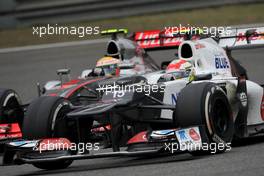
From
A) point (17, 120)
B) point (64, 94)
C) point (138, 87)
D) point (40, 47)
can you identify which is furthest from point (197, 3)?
point (138, 87)

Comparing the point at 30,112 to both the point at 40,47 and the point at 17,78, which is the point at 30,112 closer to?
the point at 17,78

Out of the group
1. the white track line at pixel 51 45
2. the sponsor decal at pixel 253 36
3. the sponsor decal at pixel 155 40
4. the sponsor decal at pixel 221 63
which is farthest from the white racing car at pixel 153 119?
the white track line at pixel 51 45

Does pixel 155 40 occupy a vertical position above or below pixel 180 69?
above

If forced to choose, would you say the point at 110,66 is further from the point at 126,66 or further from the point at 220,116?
→ the point at 220,116

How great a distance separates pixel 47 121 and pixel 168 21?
9.96 meters

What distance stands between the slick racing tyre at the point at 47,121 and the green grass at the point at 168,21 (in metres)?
9.40

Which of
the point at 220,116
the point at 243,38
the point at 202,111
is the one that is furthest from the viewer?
the point at 243,38

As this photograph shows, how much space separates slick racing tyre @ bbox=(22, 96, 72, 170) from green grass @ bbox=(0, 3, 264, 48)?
30.9 ft

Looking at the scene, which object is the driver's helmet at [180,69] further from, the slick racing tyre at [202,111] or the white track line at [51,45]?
the white track line at [51,45]

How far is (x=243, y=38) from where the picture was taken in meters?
12.1

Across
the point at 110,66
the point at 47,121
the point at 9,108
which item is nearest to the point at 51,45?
the point at 110,66

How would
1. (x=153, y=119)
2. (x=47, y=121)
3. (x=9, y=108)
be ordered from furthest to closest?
(x=9, y=108)
(x=153, y=119)
(x=47, y=121)

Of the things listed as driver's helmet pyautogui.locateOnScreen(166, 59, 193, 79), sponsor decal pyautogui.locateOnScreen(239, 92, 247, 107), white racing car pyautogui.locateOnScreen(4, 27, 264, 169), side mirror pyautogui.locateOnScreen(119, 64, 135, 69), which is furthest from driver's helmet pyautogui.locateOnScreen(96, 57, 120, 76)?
sponsor decal pyautogui.locateOnScreen(239, 92, 247, 107)

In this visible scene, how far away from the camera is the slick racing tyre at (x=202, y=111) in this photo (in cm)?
868
